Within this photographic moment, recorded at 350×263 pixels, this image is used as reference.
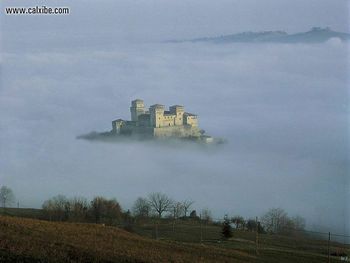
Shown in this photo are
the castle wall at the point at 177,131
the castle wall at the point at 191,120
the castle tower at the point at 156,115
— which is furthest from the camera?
the castle wall at the point at 191,120

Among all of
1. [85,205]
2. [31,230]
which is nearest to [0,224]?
[31,230]

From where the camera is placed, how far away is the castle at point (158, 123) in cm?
3216

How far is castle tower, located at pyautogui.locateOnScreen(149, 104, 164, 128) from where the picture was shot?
110 feet

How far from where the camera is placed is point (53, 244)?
436 inches

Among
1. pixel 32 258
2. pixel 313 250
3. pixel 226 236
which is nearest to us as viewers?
pixel 32 258

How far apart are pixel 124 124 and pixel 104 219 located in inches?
343

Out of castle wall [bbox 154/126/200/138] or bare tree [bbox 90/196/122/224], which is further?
bare tree [bbox 90/196/122/224]

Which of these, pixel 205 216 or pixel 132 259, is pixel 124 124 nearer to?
pixel 205 216

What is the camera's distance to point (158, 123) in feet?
110

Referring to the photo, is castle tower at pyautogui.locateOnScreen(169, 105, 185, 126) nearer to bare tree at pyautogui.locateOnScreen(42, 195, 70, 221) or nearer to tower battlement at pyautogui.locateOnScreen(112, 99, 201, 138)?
tower battlement at pyautogui.locateOnScreen(112, 99, 201, 138)

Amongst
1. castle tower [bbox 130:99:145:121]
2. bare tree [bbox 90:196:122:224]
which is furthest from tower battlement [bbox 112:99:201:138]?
bare tree [bbox 90:196:122:224]

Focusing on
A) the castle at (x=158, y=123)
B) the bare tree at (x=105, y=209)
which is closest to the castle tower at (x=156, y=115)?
the castle at (x=158, y=123)

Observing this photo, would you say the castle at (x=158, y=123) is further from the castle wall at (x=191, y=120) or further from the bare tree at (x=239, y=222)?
the bare tree at (x=239, y=222)

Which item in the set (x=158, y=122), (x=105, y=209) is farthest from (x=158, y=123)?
(x=105, y=209)
